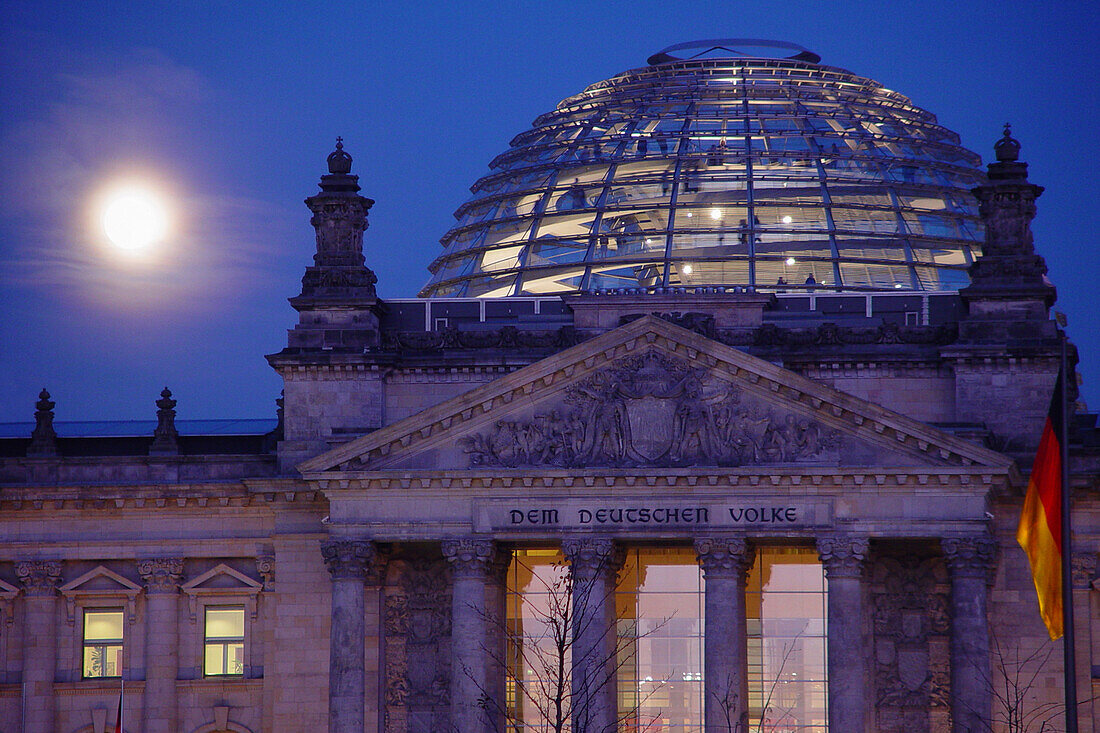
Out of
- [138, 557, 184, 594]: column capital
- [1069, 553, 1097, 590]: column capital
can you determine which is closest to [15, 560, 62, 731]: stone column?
[138, 557, 184, 594]: column capital

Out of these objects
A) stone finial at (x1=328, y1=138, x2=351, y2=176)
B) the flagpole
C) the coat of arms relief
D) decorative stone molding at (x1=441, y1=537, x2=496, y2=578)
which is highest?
stone finial at (x1=328, y1=138, x2=351, y2=176)

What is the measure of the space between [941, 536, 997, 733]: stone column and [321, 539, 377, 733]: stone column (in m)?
18.1

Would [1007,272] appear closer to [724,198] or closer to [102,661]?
[724,198]

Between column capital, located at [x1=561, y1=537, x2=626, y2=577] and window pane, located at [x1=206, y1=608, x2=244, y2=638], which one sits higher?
column capital, located at [x1=561, y1=537, x2=626, y2=577]

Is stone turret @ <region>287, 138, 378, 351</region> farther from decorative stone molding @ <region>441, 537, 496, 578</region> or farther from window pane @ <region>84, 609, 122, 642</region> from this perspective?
window pane @ <region>84, 609, 122, 642</region>

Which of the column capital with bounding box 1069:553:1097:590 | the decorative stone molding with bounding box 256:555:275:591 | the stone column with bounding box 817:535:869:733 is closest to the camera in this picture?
the stone column with bounding box 817:535:869:733

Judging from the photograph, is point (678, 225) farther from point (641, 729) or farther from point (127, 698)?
point (127, 698)

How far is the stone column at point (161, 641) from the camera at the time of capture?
67812mm

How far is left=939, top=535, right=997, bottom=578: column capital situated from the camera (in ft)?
201

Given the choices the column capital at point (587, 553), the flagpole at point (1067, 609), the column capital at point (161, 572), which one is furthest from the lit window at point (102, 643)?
the flagpole at point (1067, 609)

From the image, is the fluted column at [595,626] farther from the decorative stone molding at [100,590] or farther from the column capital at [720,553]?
the decorative stone molding at [100,590]

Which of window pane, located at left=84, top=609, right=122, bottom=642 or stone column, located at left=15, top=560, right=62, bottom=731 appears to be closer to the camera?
stone column, located at left=15, top=560, right=62, bottom=731

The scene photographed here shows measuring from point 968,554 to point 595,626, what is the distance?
37.8 feet

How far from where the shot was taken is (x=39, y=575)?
69.1 metres
